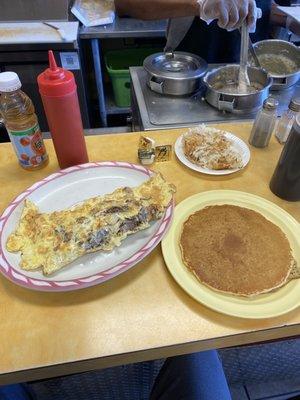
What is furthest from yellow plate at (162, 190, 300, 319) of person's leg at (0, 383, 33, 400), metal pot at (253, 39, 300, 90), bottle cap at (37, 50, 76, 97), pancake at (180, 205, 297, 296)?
metal pot at (253, 39, 300, 90)

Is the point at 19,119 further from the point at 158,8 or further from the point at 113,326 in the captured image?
the point at 158,8

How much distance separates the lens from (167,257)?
551mm

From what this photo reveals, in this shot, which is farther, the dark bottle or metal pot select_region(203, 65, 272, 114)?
metal pot select_region(203, 65, 272, 114)

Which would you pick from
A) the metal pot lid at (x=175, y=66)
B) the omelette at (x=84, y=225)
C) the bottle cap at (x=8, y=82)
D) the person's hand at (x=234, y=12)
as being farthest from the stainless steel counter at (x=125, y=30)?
the omelette at (x=84, y=225)

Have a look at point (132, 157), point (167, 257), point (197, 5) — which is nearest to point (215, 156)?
point (132, 157)

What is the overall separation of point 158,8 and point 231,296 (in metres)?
1.49

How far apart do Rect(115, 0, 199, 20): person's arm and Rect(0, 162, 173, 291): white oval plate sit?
1011 mm

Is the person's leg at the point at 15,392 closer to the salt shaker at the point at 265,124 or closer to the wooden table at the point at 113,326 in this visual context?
the wooden table at the point at 113,326

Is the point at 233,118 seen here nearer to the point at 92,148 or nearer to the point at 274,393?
the point at 92,148

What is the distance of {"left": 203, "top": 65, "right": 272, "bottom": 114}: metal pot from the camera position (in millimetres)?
1095

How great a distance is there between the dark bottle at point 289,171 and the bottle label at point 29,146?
555 mm

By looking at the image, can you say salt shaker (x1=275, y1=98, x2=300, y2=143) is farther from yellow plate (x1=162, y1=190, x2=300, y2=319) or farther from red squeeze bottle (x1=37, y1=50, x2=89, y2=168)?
red squeeze bottle (x1=37, y1=50, x2=89, y2=168)

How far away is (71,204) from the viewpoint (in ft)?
2.11

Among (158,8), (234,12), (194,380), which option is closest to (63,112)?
(194,380)
